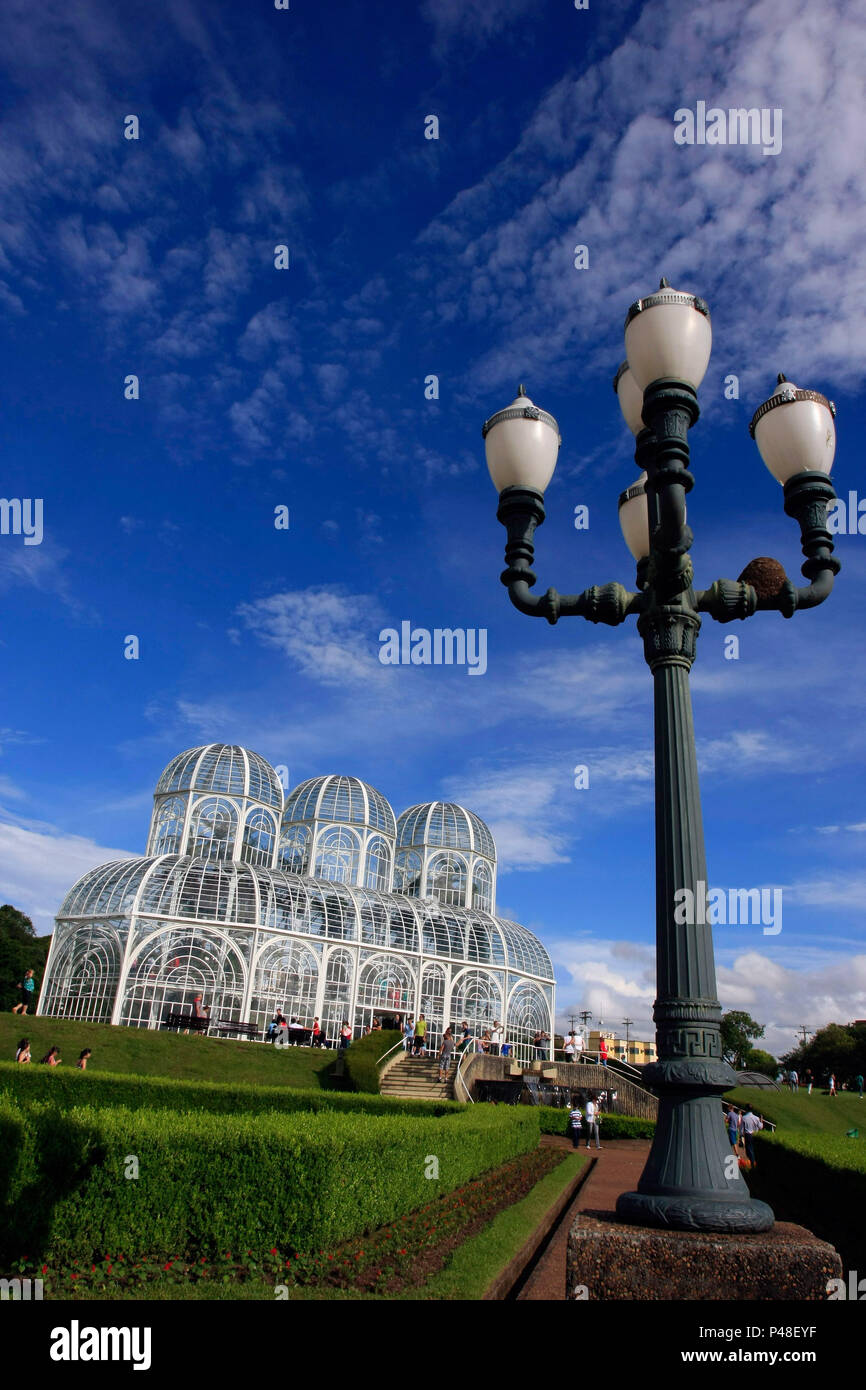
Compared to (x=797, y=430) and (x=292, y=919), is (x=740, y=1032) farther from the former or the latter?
(x=797, y=430)

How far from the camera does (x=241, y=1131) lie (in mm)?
7008

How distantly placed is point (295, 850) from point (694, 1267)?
34295mm

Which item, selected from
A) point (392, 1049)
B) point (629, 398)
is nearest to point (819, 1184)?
point (629, 398)

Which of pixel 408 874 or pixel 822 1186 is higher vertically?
pixel 408 874

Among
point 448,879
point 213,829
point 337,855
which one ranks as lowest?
point 448,879

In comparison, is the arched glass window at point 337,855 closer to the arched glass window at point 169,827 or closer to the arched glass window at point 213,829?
the arched glass window at point 213,829

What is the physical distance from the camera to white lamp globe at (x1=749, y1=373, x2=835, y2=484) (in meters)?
4.55

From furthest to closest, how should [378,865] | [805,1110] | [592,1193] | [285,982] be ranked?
[378,865] → [805,1110] → [285,982] → [592,1193]

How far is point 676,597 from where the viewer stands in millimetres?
3980

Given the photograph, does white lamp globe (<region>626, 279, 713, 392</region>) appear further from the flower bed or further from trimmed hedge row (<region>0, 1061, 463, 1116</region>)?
trimmed hedge row (<region>0, 1061, 463, 1116</region>)

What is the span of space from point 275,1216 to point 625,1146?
711 inches

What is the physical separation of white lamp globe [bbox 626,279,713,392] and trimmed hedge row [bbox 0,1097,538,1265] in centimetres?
652

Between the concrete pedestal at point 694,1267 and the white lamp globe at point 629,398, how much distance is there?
395 centimetres

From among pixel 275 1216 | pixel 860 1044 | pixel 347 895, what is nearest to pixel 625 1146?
pixel 347 895
